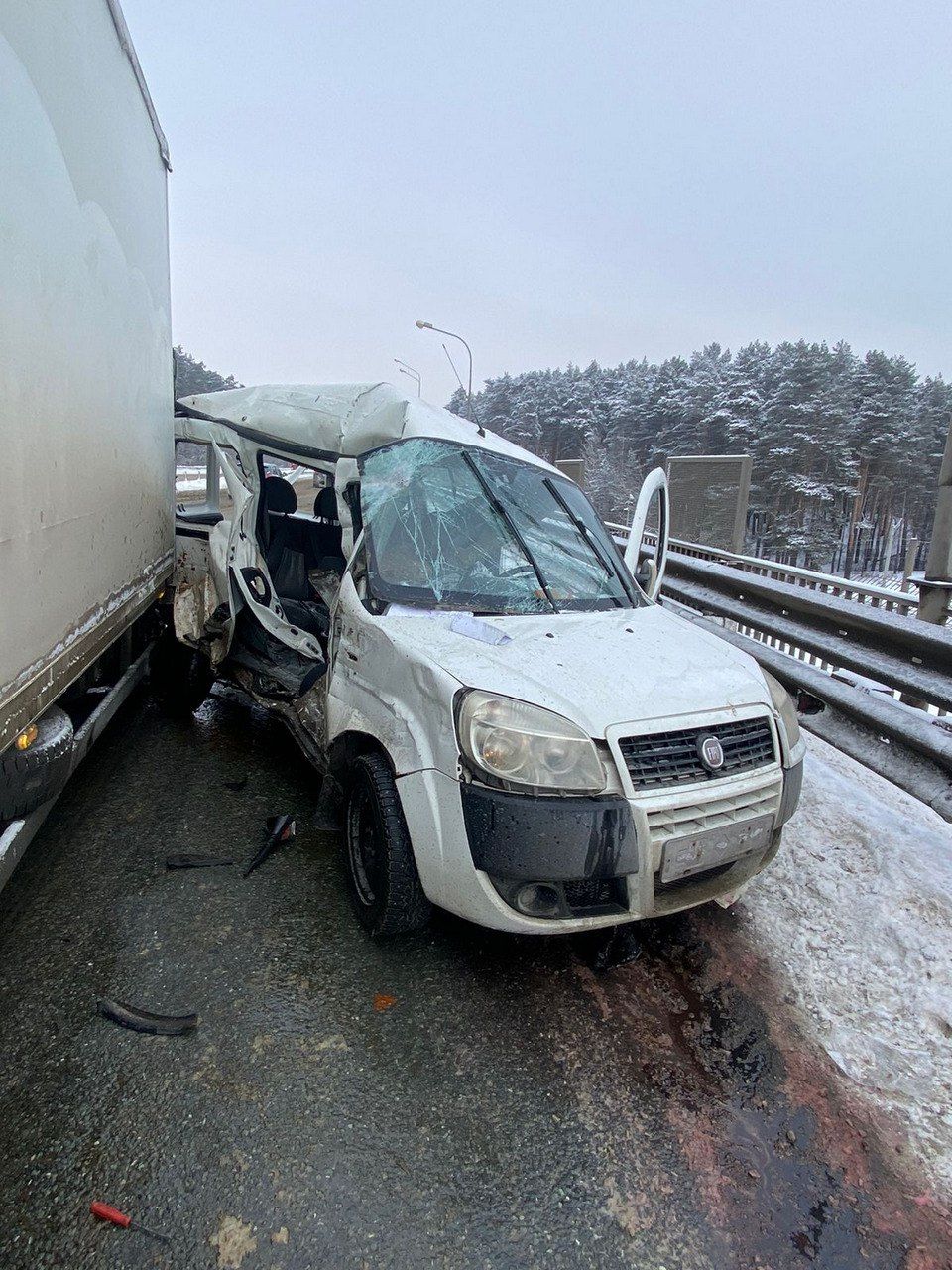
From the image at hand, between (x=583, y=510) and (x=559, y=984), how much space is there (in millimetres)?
2516

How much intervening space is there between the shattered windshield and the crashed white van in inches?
0.4

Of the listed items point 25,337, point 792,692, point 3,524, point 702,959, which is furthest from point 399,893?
point 792,692

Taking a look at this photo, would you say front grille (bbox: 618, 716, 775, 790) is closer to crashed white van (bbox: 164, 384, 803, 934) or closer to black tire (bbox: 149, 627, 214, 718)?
crashed white van (bbox: 164, 384, 803, 934)

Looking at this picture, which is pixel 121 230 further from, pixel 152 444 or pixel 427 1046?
pixel 427 1046

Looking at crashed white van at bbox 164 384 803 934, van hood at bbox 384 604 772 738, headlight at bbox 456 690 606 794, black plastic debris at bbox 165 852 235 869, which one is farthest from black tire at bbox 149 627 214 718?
headlight at bbox 456 690 606 794

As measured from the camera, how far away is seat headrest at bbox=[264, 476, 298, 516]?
4.91 m

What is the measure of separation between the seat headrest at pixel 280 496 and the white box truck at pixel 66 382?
102 centimetres

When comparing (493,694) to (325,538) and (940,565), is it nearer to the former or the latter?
(325,538)

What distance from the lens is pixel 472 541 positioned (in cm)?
331

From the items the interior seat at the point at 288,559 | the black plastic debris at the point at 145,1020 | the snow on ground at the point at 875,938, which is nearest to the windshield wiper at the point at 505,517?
the interior seat at the point at 288,559

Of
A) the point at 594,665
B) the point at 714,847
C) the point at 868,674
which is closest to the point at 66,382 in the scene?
the point at 594,665

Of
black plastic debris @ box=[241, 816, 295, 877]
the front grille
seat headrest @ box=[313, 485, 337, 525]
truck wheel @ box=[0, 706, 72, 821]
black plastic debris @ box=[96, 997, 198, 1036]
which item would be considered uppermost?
seat headrest @ box=[313, 485, 337, 525]

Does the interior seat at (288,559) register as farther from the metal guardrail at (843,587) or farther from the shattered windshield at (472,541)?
the metal guardrail at (843,587)

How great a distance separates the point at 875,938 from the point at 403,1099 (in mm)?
2118
